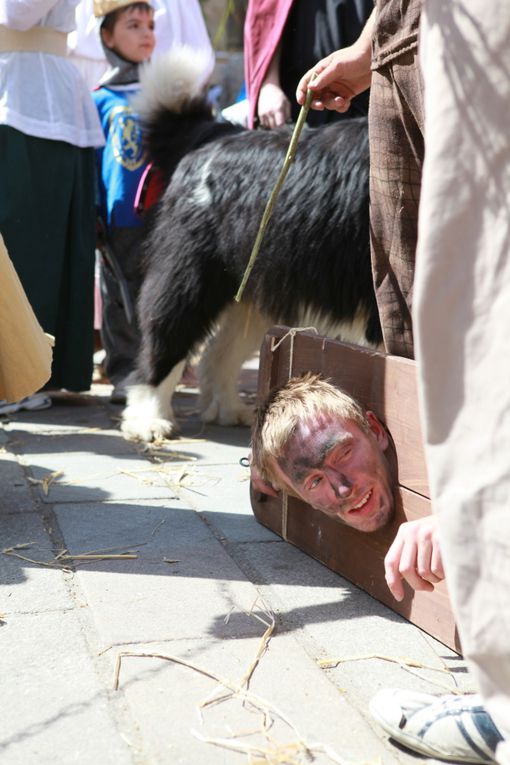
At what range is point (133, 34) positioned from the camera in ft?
14.9

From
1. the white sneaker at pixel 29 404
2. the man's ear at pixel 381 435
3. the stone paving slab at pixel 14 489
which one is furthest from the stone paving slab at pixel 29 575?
the white sneaker at pixel 29 404

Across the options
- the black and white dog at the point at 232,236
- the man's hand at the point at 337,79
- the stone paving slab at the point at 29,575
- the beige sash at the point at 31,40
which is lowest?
the stone paving slab at the point at 29,575

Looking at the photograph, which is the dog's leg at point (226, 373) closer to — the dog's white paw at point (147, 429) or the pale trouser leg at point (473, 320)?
the dog's white paw at point (147, 429)

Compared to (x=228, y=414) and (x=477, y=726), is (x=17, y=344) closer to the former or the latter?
(x=477, y=726)

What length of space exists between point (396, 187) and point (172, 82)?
1952 millimetres

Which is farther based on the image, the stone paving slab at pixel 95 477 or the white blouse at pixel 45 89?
the white blouse at pixel 45 89

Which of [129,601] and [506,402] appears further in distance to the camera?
[129,601]

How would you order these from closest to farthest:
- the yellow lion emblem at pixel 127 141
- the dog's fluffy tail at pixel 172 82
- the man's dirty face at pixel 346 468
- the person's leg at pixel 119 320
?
the man's dirty face at pixel 346 468
the dog's fluffy tail at pixel 172 82
the yellow lion emblem at pixel 127 141
the person's leg at pixel 119 320

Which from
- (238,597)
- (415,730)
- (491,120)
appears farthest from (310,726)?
(491,120)

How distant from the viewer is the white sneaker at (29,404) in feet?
13.9

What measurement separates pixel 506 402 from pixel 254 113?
2.86m

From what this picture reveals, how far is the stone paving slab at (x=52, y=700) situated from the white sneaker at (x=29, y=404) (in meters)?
2.30

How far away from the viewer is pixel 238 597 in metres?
2.19

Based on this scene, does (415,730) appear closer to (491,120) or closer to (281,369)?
(491,120)
